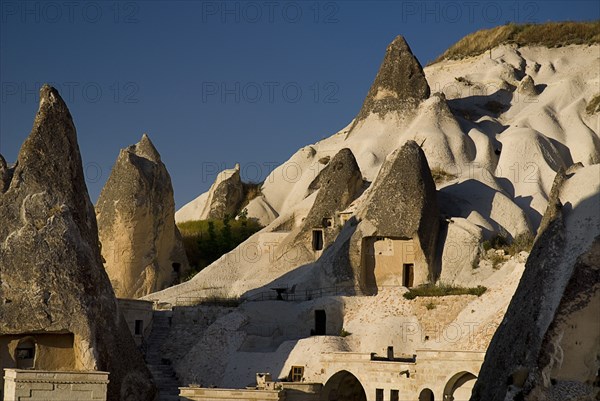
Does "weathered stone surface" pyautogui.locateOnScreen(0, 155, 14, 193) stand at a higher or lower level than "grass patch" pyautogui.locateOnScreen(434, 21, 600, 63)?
lower

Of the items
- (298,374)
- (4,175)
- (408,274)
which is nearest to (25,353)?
(4,175)

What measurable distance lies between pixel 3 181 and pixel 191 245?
18216 mm

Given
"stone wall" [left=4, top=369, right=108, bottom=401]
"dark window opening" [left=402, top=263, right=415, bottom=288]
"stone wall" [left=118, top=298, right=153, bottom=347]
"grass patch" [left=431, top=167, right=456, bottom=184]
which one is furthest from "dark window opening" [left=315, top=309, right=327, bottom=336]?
"grass patch" [left=431, top=167, right=456, bottom=184]

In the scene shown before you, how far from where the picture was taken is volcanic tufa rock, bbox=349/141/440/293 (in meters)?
38.6

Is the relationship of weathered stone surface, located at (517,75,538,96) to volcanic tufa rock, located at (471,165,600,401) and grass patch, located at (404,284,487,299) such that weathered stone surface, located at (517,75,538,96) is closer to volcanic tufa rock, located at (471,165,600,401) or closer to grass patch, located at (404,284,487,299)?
grass patch, located at (404,284,487,299)

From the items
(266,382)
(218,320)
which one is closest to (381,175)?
(218,320)

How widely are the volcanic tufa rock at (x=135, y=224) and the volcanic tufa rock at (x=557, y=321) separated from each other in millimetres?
23670

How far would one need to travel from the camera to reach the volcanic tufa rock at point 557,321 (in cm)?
1770

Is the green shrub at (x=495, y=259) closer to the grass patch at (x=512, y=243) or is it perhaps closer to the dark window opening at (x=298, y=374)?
A: the grass patch at (x=512, y=243)

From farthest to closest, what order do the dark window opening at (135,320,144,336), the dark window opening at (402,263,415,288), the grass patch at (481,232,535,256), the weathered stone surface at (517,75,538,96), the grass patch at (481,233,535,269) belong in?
the weathered stone surface at (517,75,538,96), the dark window opening at (402,263,415,288), the grass patch at (481,232,535,256), the grass patch at (481,233,535,269), the dark window opening at (135,320,144,336)

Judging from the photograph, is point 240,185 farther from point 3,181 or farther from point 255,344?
point 3,181

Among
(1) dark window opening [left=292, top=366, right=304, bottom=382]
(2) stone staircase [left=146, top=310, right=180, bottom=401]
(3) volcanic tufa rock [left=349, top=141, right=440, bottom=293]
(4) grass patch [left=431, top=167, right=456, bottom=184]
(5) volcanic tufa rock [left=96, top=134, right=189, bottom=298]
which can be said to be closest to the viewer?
(1) dark window opening [left=292, top=366, right=304, bottom=382]

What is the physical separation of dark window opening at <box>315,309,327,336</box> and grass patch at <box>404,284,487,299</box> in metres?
2.68

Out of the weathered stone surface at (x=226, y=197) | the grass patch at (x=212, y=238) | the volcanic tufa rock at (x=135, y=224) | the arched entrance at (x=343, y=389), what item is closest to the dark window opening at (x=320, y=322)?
the arched entrance at (x=343, y=389)
